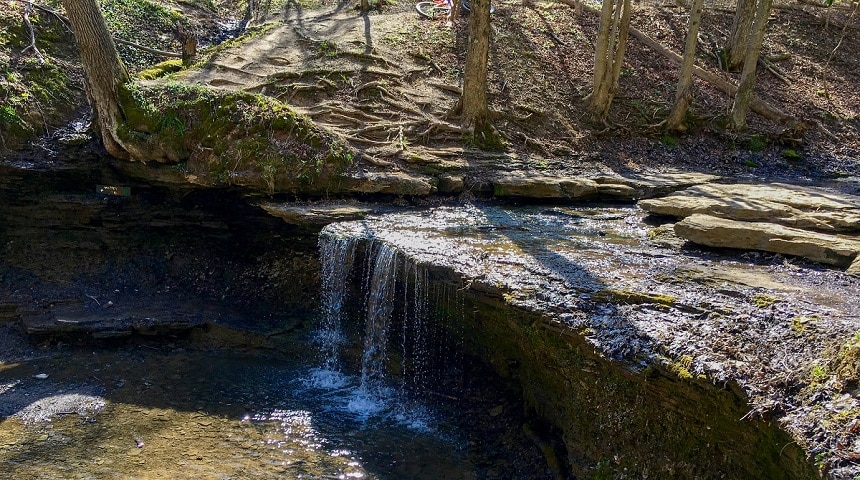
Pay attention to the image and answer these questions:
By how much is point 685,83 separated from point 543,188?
17.2 feet

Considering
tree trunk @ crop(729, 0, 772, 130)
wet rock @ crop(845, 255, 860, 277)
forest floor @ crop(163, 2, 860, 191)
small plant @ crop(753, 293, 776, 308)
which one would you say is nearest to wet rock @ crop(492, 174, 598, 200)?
forest floor @ crop(163, 2, 860, 191)

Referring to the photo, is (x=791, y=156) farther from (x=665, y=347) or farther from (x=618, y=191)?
(x=665, y=347)

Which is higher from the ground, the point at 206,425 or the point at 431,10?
the point at 431,10

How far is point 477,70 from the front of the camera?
11219 mm

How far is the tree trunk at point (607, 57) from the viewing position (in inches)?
485

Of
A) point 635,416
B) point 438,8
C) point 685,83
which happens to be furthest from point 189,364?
point 438,8

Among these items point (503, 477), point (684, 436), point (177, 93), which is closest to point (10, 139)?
point (177, 93)

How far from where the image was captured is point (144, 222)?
969 centimetres


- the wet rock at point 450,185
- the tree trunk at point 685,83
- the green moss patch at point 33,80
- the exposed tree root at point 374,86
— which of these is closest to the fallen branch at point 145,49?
the green moss patch at point 33,80

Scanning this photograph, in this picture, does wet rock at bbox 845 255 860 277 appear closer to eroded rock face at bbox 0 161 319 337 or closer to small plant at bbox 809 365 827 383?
small plant at bbox 809 365 827 383

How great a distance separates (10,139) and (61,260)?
2188 mm

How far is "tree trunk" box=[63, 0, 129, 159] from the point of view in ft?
30.2

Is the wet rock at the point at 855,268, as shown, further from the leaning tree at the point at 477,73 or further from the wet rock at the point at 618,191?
the leaning tree at the point at 477,73

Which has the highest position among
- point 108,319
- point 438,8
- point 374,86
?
point 438,8
